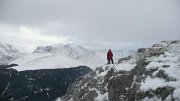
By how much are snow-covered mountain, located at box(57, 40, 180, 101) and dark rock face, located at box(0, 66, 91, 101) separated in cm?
9565

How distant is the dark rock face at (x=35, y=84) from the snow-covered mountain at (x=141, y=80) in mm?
95650

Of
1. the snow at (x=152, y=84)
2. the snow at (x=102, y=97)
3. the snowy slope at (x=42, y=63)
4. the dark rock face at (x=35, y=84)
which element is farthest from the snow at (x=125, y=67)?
the snowy slope at (x=42, y=63)

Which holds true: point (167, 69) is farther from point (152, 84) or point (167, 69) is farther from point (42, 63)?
point (42, 63)

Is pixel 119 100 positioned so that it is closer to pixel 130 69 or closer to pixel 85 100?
pixel 130 69

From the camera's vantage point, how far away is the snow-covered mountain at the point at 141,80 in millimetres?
29062

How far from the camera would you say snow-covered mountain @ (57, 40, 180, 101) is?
29062 mm

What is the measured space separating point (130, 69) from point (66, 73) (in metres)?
143

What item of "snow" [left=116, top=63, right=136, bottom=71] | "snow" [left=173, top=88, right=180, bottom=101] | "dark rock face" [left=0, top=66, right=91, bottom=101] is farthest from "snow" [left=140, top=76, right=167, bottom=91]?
"dark rock face" [left=0, top=66, right=91, bottom=101]

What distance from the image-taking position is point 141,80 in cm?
3394

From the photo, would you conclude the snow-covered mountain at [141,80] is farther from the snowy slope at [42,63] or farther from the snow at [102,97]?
the snowy slope at [42,63]

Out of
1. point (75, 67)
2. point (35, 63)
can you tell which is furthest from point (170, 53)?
point (75, 67)

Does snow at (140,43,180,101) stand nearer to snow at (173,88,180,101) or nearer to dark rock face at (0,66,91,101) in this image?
snow at (173,88,180,101)

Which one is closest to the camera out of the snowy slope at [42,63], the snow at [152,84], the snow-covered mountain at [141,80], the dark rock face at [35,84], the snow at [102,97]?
the snow-covered mountain at [141,80]

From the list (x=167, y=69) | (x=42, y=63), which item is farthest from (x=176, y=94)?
(x=42, y=63)
